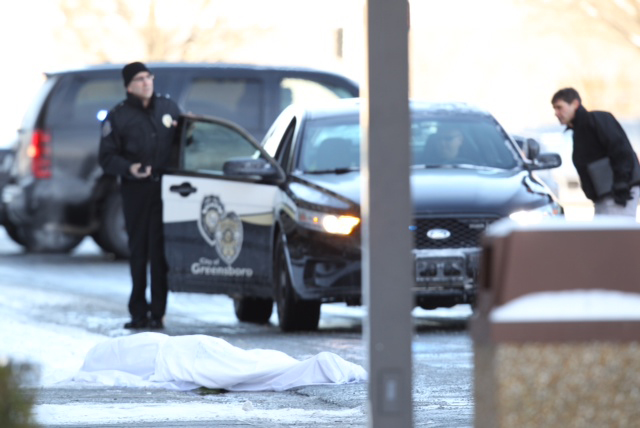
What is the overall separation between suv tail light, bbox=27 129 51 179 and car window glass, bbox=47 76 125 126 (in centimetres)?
19

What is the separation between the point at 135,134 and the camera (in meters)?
12.8

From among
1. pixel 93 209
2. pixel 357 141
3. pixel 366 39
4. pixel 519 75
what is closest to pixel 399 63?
pixel 366 39

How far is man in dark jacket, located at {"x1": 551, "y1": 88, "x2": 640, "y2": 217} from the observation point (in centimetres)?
1180

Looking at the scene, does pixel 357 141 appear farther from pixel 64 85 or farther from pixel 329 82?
pixel 64 85

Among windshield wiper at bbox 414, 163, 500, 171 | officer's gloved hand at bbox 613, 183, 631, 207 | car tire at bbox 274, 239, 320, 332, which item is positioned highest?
windshield wiper at bbox 414, 163, 500, 171

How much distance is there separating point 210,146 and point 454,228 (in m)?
2.58

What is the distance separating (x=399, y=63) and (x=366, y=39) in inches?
4.8

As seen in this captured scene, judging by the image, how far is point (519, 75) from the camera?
71.0 meters

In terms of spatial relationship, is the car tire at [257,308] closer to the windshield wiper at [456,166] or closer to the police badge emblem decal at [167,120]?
the police badge emblem decal at [167,120]

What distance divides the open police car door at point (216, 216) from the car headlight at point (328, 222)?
→ 2.10 ft

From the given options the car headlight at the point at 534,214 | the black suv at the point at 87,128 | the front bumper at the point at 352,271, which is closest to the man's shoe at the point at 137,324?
the front bumper at the point at 352,271

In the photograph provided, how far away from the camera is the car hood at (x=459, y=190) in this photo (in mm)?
11688

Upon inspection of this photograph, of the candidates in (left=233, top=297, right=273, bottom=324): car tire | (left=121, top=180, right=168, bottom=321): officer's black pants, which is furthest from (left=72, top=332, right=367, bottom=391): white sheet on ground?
(left=233, top=297, right=273, bottom=324): car tire

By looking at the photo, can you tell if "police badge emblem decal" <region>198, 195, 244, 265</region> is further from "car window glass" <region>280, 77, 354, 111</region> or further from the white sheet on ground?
"car window glass" <region>280, 77, 354, 111</region>
